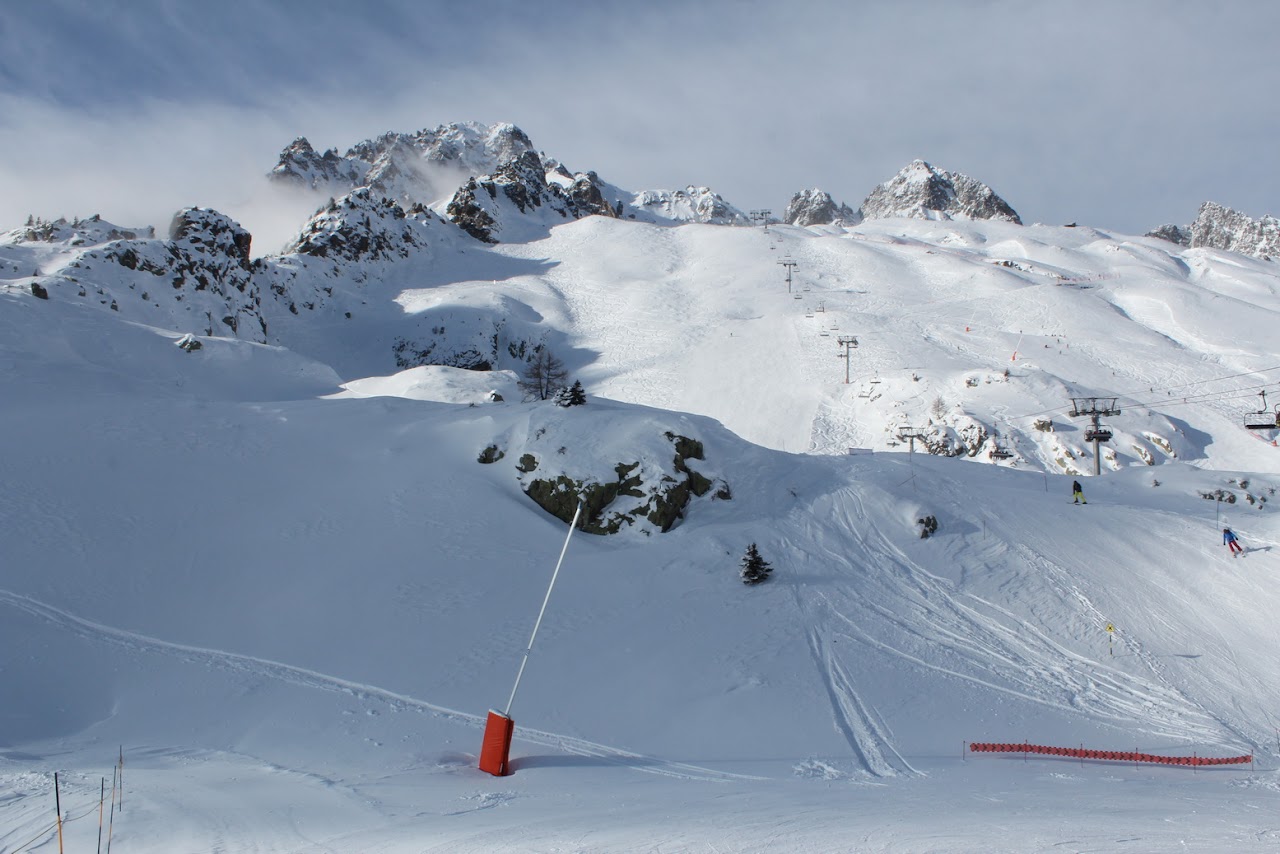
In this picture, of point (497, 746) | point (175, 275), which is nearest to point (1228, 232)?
point (175, 275)

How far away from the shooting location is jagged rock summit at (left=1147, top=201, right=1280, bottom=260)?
510 feet

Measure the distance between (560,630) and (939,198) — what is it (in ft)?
637

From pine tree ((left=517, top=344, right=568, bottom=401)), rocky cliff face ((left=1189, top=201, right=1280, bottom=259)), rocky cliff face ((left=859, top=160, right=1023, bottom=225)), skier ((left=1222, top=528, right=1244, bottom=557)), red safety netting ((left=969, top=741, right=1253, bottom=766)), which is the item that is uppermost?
rocky cliff face ((left=859, top=160, right=1023, bottom=225))

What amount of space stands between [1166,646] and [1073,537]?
5409mm

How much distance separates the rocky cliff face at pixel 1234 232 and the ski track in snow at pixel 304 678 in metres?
182

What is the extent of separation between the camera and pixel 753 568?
2144 centimetres

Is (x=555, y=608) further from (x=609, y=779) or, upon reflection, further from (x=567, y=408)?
(x=567, y=408)

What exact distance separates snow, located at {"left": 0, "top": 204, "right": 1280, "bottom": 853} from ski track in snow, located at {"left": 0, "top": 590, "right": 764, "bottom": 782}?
9 cm

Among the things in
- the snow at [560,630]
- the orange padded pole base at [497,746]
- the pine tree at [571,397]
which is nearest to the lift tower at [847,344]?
the snow at [560,630]

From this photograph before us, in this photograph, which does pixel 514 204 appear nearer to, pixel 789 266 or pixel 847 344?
pixel 789 266

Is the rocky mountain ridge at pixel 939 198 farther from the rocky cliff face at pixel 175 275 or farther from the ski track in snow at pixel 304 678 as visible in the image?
the ski track in snow at pixel 304 678

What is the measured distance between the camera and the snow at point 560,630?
970 centimetres

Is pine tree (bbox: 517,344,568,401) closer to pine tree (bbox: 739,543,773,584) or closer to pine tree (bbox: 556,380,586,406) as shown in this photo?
pine tree (bbox: 556,380,586,406)

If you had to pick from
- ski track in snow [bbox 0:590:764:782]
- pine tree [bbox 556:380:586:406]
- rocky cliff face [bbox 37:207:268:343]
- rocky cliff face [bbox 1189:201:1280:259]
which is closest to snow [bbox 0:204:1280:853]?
ski track in snow [bbox 0:590:764:782]
